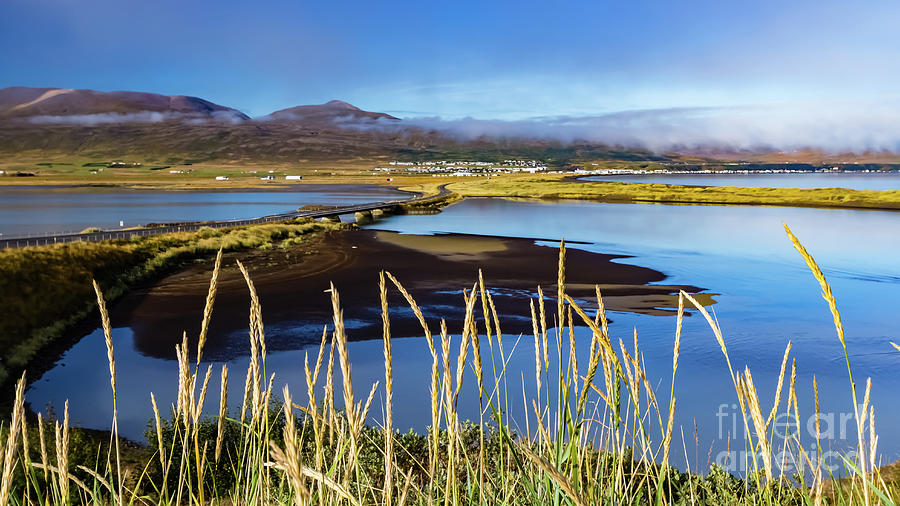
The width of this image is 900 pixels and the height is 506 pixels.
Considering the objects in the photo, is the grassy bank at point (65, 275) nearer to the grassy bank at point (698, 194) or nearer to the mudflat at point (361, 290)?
the mudflat at point (361, 290)

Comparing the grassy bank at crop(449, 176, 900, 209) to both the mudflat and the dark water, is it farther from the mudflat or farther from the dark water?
the mudflat

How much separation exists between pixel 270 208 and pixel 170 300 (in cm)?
6101

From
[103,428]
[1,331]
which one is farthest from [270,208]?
[103,428]

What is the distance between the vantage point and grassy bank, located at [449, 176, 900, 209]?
262ft

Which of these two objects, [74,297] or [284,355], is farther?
[74,297]

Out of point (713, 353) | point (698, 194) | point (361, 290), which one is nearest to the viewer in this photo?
point (713, 353)

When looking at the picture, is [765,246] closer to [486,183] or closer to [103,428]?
[103,428]

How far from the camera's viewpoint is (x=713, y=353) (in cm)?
1961

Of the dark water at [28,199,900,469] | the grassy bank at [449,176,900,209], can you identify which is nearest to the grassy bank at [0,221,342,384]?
the dark water at [28,199,900,469]

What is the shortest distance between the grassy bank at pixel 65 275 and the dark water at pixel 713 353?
1.54 meters

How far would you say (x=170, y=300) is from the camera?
88.3ft

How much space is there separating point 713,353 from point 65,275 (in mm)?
24948

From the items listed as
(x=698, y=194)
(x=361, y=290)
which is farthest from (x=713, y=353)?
(x=698, y=194)

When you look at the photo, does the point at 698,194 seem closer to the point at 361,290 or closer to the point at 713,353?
the point at 361,290
